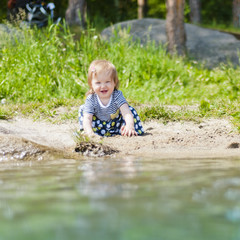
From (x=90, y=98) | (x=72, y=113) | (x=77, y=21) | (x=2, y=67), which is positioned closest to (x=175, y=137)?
(x=90, y=98)

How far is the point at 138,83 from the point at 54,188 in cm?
635

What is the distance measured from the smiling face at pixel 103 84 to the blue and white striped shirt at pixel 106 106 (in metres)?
0.09

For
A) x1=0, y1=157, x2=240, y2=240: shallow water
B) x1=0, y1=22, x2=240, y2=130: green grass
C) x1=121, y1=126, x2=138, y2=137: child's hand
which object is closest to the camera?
x1=0, y1=157, x2=240, y2=240: shallow water

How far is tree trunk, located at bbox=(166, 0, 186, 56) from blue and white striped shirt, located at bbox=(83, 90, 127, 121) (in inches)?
268

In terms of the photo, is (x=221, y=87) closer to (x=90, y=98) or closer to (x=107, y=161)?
(x=90, y=98)

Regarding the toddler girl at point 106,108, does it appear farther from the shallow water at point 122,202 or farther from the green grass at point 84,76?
the shallow water at point 122,202

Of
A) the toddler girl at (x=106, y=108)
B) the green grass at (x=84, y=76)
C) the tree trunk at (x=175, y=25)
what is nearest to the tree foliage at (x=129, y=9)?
the tree trunk at (x=175, y=25)

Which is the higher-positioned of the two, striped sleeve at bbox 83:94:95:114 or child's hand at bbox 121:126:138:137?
striped sleeve at bbox 83:94:95:114

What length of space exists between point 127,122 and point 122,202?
3251 millimetres

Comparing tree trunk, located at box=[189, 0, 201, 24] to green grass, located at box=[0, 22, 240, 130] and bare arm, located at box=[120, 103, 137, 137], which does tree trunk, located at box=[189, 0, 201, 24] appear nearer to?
green grass, located at box=[0, 22, 240, 130]

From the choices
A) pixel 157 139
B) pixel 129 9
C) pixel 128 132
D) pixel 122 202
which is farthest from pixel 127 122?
pixel 129 9

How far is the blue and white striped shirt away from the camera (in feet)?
17.9

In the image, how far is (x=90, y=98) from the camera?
5473mm

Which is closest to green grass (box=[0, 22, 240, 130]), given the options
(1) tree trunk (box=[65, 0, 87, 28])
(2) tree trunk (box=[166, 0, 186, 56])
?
(2) tree trunk (box=[166, 0, 186, 56])
